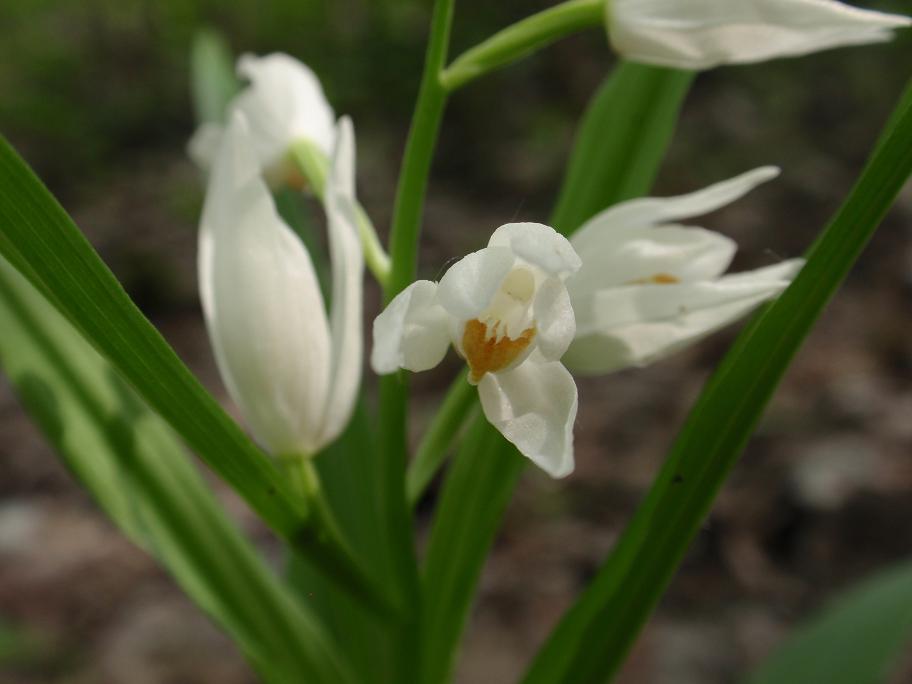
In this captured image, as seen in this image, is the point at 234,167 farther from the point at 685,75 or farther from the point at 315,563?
the point at 685,75

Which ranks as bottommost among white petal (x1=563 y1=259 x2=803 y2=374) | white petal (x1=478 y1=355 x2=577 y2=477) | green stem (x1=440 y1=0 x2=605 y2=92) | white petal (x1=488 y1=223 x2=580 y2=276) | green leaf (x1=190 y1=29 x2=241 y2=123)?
white petal (x1=563 y1=259 x2=803 y2=374)

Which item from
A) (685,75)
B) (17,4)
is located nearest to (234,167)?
(685,75)

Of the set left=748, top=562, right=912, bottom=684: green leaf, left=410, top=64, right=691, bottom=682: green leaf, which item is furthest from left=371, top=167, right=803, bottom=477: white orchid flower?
left=748, top=562, right=912, bottom=684: green leaf

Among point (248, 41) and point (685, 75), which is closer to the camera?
point (685, 75)

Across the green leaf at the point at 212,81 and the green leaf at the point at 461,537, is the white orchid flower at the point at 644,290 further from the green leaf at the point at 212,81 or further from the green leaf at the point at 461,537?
the green leaf at the point at 212,81

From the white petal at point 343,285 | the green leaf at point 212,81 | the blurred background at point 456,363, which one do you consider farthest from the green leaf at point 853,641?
the green leaf at point 212,81

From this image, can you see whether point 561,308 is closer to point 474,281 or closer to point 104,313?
point 474,281

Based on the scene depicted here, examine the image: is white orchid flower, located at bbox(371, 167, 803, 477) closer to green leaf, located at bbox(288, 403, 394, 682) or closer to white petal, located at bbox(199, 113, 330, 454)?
white petal, located at bbox(199, 113, 330, 454)
